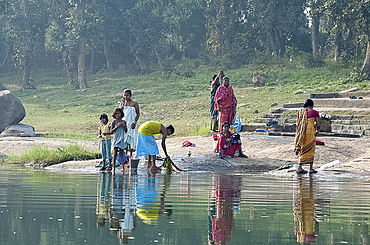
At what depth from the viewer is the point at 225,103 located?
50.9 ft

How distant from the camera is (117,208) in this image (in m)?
6.08

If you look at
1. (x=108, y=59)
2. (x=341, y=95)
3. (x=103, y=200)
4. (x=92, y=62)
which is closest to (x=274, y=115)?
(x=341, y=95)

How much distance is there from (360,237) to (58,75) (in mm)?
50184

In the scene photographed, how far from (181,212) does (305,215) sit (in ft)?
4.10

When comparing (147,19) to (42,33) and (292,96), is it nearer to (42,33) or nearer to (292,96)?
(42,33)

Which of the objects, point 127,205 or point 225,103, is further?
point 225,103

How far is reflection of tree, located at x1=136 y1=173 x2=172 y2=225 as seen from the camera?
5.47 meters

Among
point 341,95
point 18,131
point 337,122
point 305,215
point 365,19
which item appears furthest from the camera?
point 365,19

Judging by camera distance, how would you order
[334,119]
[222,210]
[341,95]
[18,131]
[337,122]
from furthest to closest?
[341,95], [18,131], [334,119], [337,122], [222,210]

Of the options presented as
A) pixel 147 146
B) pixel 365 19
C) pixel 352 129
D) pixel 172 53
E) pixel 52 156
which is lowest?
pixel 52 156

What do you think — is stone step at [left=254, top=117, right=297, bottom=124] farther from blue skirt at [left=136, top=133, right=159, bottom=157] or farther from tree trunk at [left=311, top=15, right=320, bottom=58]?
tree trunk at [left=311, top=15, right=320, bottom=58]

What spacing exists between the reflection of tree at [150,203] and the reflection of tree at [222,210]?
0.51m

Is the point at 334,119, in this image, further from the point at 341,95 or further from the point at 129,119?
the point at 129,119

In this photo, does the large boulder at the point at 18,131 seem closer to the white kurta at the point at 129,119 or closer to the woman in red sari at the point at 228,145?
the white kurta at the point at 129,119
